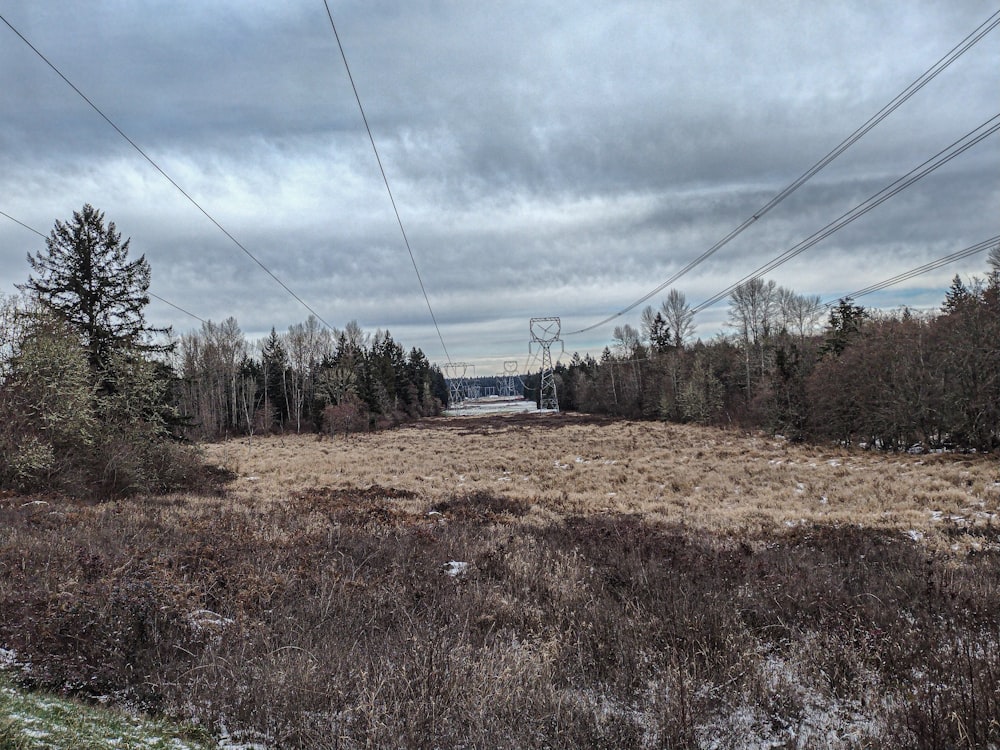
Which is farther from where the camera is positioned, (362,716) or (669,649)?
(669,649)

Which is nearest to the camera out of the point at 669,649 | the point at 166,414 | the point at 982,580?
the point at 669,649

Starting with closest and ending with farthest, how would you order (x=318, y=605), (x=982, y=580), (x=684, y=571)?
(x=318, y=605) < (x=982, y=580) < (x=684, y=571)

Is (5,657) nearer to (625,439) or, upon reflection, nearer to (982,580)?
(982,580)

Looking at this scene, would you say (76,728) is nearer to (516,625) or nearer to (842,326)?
(516,625)

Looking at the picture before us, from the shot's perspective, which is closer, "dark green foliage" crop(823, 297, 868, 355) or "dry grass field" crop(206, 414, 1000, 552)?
"dry grass field" crop(206, 414, 1000, 552)

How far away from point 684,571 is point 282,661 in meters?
5.81

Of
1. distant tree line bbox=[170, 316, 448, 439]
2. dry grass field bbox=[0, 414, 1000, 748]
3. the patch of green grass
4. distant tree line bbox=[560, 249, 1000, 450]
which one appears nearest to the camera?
the patch of green grass

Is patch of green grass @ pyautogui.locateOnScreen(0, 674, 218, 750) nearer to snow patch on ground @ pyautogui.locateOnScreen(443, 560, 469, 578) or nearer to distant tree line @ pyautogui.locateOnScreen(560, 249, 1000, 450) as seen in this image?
snow patch on ground @ pyautogui.locateOnScreen(443, 560, 469, 578)

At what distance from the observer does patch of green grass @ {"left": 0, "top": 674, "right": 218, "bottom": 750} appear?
2.68m

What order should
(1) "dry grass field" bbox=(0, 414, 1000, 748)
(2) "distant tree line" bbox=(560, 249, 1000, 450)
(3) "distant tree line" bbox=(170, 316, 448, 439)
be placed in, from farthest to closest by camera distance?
(3) "distant tree line" bbox=(170, 316, 448, 439) < (2) "distant tree line" bbox=(560, 249, 1000, 450) < (1) "dry grass field" bbox=(0, 414, 1000, 748)

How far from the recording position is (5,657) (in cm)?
426

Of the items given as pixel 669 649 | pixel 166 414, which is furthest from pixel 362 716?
pixel 166 414

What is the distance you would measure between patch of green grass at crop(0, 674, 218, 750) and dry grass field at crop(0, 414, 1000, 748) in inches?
10.5

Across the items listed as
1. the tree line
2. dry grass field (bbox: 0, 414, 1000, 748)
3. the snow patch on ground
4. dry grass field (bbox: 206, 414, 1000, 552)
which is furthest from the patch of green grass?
the tree line
